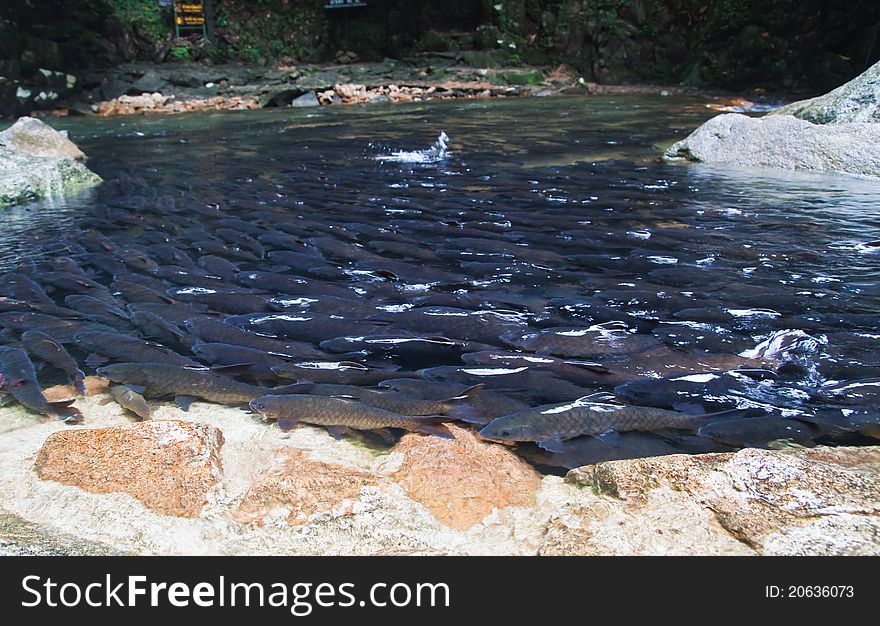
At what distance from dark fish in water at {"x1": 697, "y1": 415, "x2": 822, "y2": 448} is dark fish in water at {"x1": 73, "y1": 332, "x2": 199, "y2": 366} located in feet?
9.90

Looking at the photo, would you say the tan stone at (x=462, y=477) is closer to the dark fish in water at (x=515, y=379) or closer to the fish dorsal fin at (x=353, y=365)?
the dark fish in water at (x=515, y=379)

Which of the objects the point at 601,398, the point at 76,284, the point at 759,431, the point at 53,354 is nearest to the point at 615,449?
the point at 601,398

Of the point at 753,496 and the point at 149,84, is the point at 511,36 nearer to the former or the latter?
the point at 149,84

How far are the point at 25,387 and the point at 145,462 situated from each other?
141cm

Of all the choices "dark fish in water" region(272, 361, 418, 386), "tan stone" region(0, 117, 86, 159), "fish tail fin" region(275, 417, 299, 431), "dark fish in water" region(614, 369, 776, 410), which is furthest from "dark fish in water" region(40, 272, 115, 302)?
"tan stone" region(0, 117, 86, 159)

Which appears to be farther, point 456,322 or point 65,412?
point 456,322

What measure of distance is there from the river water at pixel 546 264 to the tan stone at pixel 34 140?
27.2 inches

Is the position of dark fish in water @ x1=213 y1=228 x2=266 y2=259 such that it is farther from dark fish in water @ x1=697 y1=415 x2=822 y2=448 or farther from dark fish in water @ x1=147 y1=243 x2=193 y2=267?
dark fish in water @ x1=697 y1=415 x2=822 y2=448

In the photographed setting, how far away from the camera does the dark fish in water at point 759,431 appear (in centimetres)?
326

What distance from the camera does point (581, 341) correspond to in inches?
164

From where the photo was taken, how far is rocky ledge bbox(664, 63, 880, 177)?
928cm

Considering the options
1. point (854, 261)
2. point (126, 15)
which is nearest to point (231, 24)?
point (126, 15)

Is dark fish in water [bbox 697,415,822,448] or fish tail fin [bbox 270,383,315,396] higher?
fish tail fin [bbox 270,383,315,396]
